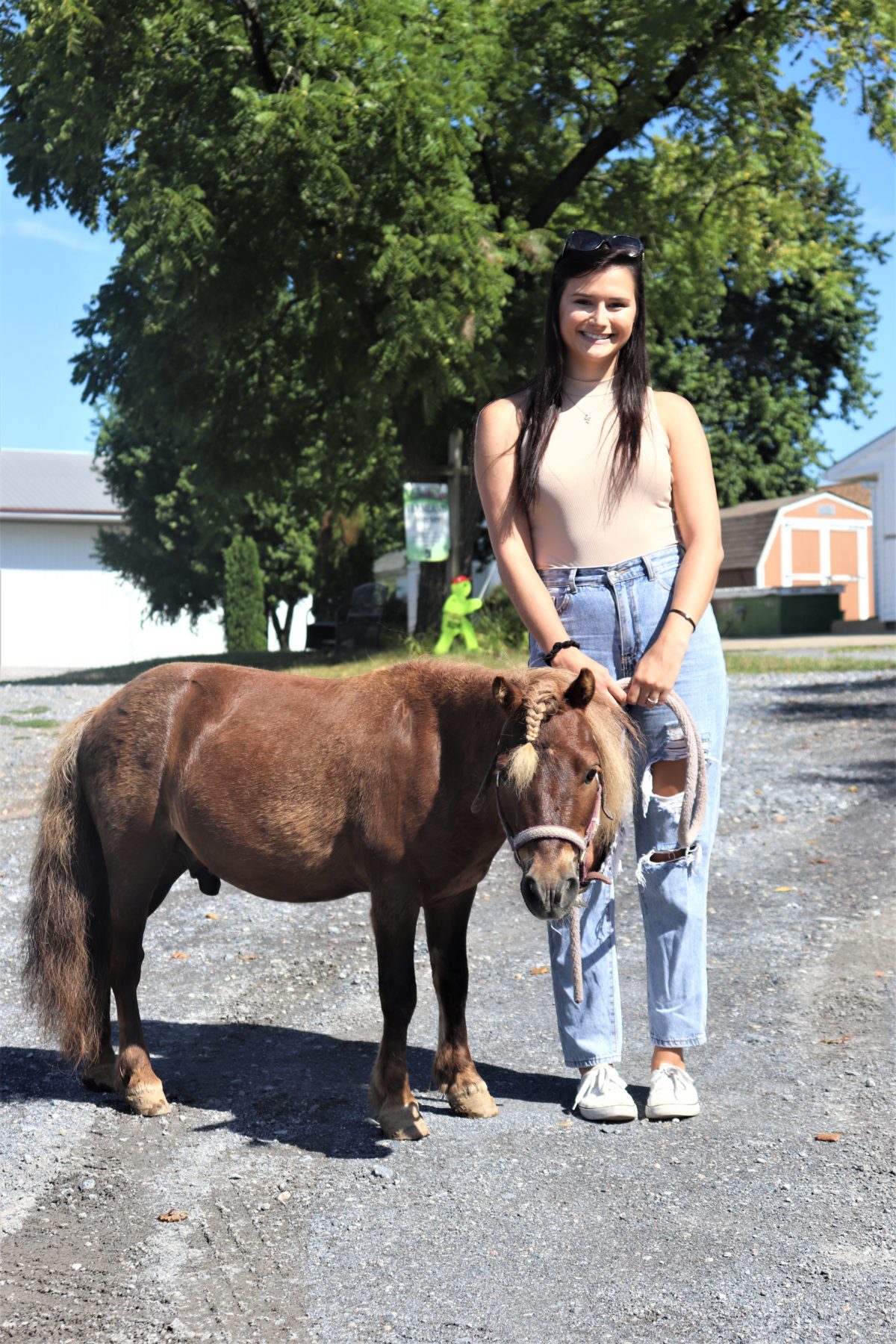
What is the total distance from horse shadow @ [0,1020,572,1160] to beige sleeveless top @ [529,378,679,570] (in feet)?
5.56

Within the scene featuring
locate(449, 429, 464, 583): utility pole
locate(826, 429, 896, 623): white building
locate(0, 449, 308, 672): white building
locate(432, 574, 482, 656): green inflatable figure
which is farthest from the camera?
locate(0, 449, 308, 672): white building

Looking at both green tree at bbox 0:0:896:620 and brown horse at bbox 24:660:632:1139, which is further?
green tree at bbox 0:0:896:620

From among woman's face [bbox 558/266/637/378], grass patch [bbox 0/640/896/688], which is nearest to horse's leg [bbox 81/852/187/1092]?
woman's face [bbox 558/266/637/378]

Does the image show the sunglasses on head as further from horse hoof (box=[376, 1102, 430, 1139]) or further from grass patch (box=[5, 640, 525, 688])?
grass patch (box=[5, 640, 525, 688])

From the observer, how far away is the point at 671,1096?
3.80 m

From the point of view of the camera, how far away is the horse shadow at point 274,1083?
3795 millimetres

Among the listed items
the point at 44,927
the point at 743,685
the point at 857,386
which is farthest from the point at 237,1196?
the point at 857,386

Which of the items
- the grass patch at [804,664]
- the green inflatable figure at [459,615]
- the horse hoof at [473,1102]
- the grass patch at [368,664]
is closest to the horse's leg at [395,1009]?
the horse hoof at [473,1102]

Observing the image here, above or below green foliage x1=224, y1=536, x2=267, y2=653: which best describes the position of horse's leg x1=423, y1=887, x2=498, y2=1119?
below

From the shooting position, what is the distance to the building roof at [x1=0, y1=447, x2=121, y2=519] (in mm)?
45938

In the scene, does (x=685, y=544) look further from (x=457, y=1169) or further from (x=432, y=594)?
(x=432, y=594)

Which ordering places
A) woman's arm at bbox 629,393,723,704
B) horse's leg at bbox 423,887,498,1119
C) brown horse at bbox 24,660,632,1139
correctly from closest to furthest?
brown horse at bbox 24,660,632,1139
woman's arm at bbox 629,393,723,704
horse's leg at bbox 423,887,498,1119

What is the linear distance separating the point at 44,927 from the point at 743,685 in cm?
1236

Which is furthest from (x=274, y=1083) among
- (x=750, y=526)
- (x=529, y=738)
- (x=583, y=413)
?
(x=750, y=526)
